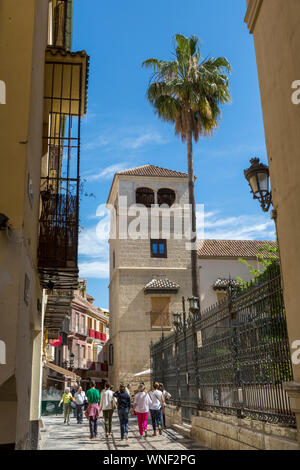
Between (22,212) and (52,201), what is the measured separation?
10.2ft

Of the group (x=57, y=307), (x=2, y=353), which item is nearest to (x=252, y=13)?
(x=2, y=353)

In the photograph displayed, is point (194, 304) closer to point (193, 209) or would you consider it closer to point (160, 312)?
point (193, 209)

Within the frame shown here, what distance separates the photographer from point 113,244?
37750mm

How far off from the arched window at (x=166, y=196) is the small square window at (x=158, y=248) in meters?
3.21

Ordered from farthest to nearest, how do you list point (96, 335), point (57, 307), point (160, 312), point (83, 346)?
point (96, 335) → point (83, 346) → point (160, 312) → point (57, 307)

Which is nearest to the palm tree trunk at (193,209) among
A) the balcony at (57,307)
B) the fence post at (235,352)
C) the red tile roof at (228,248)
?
Answer: the balcony at (57,307)

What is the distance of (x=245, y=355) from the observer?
25.4 ft

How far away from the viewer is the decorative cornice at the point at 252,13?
7.55 meters

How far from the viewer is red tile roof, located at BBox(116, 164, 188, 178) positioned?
36688 millimetres

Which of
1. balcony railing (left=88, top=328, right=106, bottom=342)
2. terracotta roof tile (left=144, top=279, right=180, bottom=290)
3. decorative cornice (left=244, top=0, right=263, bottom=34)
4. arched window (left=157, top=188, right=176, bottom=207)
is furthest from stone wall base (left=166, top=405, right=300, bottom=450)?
balcony railing (left=88, top=328, right=106, bottom=342)

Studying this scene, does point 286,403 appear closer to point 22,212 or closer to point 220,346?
point 220,346

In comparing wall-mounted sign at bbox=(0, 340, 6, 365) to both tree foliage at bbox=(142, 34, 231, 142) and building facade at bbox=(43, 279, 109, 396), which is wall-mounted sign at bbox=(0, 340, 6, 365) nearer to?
tree foliage at bbox=(142, 34, 231, 142)

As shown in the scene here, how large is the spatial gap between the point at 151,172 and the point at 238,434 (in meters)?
30.8

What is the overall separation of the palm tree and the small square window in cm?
1506
